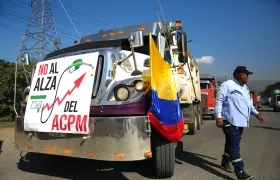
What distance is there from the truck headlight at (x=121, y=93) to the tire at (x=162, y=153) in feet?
2.13

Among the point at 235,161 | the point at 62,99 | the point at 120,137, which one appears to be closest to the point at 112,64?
the point at 62,99

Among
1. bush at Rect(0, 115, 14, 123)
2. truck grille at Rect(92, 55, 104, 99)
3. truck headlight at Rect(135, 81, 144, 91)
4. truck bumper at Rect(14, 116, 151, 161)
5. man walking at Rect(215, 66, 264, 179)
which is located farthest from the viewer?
bush at Rect(0, 115, 14, 123)

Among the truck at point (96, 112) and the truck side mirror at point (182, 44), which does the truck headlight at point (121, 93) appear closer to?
the truck at point (96, 112)

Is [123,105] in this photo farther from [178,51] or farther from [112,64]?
[178,51]

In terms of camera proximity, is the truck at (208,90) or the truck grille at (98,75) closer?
the truck grille at (98,75)

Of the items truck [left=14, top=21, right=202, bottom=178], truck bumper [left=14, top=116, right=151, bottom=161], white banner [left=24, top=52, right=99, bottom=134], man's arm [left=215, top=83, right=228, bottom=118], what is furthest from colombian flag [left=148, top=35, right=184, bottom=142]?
white banner [left=24, top=52, right=99, bottom=134]

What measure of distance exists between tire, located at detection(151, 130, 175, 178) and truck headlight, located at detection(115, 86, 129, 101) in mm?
650

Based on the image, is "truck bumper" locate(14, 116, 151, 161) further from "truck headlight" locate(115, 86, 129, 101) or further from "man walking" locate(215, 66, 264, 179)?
"man walking" locate(215, 66, 264, 179)

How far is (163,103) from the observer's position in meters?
4.21

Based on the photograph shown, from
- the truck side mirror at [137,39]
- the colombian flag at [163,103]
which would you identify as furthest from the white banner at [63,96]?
the colombian flag at [163,103]

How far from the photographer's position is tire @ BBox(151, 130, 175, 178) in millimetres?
4414

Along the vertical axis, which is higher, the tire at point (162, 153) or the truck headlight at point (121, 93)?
the truck headlight at point (121, 93)

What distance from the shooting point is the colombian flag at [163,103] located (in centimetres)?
408

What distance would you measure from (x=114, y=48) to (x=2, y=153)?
4.37m
